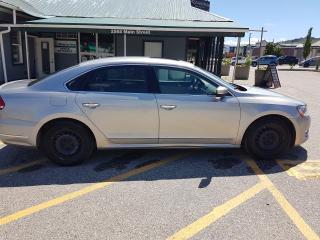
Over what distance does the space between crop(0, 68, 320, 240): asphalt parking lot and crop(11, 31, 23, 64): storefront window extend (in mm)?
9529

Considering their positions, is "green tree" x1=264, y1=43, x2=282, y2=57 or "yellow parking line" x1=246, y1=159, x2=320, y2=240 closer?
"yellow parking line" x1=246, y1=159, x2=320, y2=240

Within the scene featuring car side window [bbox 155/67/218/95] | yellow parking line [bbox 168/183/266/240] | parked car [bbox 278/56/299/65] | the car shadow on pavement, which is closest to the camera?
yellow parking line [bbox 168/183/266/240]

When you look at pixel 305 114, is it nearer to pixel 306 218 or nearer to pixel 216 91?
pixel 216 91

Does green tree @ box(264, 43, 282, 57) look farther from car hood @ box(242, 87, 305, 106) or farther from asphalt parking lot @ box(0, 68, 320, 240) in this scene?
car hood @ box(242, 87, 305, 106)

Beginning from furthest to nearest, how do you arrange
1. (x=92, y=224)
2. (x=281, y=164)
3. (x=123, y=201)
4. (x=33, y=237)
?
(x=281, y=164) < (x=123, y=201) < (x=92, y=224) < (x=33, y=237)

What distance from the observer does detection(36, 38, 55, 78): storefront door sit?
1528cm

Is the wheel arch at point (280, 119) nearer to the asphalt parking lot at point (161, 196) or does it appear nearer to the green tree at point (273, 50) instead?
the asphalt parking lot at point (161, 196)

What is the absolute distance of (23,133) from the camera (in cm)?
414

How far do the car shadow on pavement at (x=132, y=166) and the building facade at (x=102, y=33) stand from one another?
6.75 meters

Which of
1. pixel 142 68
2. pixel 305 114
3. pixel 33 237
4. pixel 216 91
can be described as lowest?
pixel 33 237

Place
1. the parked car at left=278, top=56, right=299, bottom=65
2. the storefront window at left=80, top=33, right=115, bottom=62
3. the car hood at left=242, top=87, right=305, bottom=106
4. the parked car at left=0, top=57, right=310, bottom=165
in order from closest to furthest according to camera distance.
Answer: the parked car at left=0, top=57, right=310, bottom=165 → the car hood at left=242, top=87, right=305, bottom=106 → the storefront window at left=80, top=33, right=115, bottom=62 → the parked car at left=278, top=56, right=299, bottom=65

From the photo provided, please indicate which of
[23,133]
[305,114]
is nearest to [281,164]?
[305,114]

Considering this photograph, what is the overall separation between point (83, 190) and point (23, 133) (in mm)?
1283

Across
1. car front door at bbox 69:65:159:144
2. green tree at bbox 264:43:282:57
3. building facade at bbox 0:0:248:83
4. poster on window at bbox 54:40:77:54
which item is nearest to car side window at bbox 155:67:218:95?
car front door at bbox 69:65:159:144
